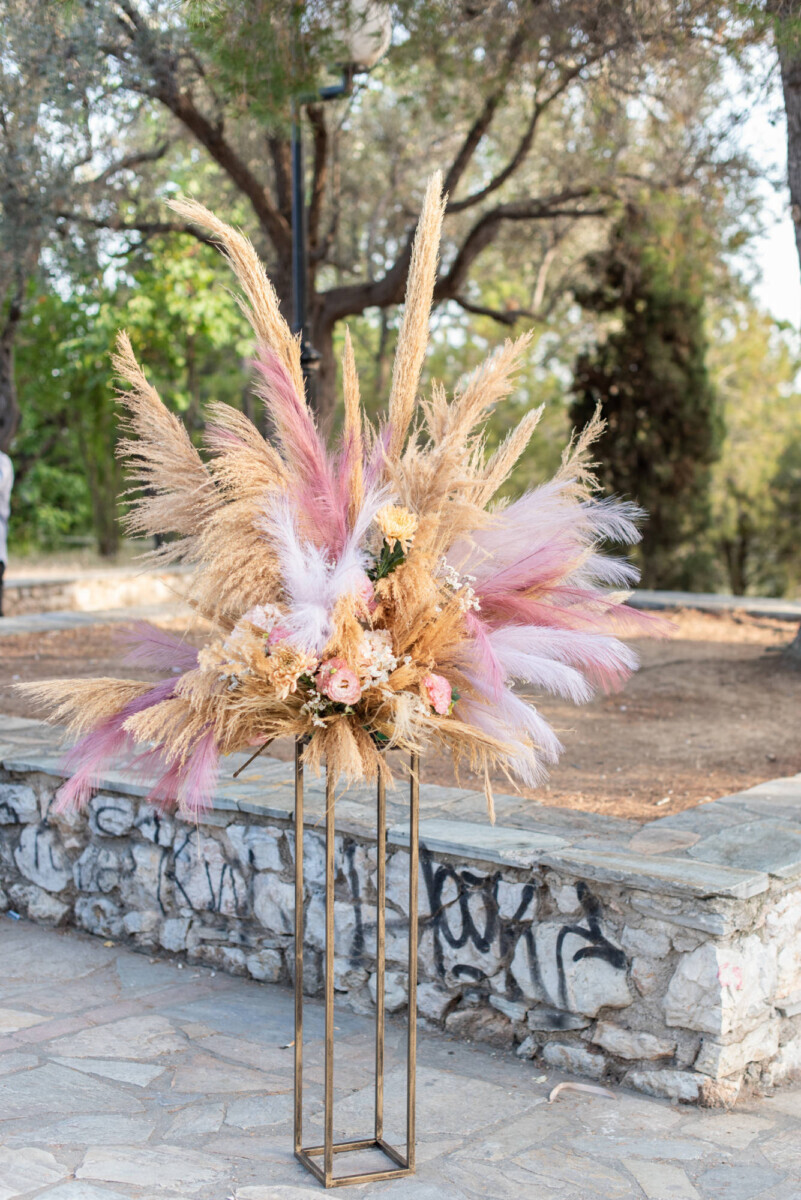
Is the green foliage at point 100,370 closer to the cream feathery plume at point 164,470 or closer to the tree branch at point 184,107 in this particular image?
the tree branch at point 184,107

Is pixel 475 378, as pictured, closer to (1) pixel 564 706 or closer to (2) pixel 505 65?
(1) pixel 564 706

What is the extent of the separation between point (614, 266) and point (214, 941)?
12.0 m

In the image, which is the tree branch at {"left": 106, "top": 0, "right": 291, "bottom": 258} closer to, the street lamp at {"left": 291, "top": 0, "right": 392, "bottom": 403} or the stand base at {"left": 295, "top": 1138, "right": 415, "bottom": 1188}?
the street lamp at {"left": 291, "top": 0, "right": 392, "bottom": 403}

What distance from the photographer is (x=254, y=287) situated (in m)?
2.49

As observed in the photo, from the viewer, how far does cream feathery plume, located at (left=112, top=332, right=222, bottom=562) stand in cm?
255

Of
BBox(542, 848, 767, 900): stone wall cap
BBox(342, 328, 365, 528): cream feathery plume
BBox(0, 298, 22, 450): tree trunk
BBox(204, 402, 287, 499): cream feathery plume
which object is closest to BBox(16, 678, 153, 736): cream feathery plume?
BBox(204, 402, 287, 499): cream feathery plume

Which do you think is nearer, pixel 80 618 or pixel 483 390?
pixel 483 390

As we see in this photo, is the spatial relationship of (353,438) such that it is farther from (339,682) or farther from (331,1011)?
(331,1011)

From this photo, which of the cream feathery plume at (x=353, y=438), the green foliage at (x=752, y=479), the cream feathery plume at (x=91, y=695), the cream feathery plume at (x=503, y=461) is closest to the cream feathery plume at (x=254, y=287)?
the cream feathery plume at (x=353, y=438)

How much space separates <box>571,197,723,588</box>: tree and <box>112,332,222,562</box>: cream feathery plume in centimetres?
1181

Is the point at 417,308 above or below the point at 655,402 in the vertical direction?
below

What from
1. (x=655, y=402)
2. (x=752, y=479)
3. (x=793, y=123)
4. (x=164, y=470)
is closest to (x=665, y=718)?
(x=793, y=123)

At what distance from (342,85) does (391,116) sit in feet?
21.8

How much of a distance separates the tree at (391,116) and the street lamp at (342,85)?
12 centimetres
